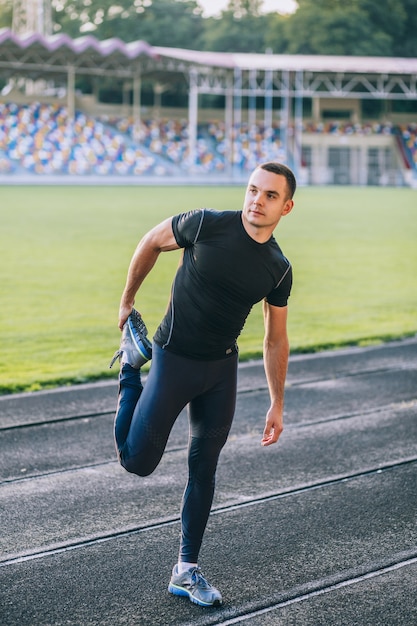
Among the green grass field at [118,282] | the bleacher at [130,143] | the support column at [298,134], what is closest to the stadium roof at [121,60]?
the support column at [298,134]

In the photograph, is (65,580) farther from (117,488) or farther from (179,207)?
(179,207)

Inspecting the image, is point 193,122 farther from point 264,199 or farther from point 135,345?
point 264,199

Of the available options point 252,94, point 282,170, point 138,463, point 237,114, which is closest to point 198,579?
point 138,463

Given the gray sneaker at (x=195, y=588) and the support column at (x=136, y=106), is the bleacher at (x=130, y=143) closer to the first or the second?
the support column at (x=136, y=106)

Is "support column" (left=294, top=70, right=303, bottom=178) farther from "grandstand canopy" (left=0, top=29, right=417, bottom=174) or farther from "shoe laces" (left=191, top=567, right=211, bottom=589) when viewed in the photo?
"shoe laces" (left=191, top=567, right=211, bottom=589)

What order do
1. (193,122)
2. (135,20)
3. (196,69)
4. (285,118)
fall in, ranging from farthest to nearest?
(135,20), (285,118), (196,69), (193,122)

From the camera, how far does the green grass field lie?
11.0 m

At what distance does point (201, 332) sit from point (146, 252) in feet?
1.55

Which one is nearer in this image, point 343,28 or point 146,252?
point 146,252

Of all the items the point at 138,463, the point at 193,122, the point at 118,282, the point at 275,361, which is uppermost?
the point at 193,122

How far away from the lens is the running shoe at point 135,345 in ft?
14.7

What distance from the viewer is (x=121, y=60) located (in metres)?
54.3

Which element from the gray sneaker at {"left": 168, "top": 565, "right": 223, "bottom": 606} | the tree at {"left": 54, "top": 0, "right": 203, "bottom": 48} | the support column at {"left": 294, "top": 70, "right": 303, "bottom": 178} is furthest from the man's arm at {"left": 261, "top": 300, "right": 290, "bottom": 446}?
the tree at {"left": 54, "top": 0, "right": 203, "bottom": 48}

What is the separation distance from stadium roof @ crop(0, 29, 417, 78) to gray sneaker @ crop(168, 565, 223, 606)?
48478mm
